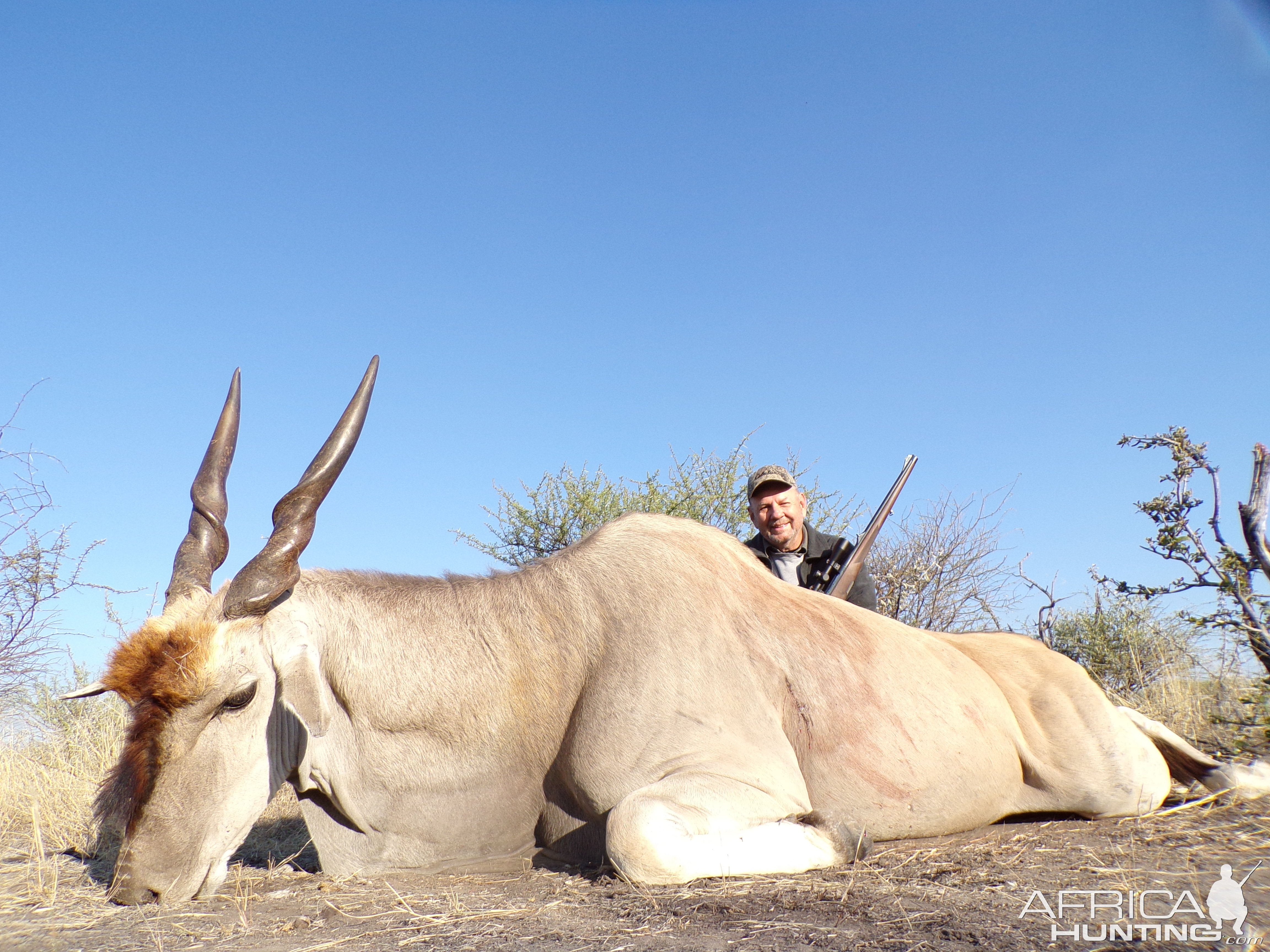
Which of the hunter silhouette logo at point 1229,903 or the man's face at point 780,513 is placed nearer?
the hunter silhouette logo at point 1229,903

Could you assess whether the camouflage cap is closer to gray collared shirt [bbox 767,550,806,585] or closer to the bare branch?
gray collared shirt [bbox 767,550,806,585]

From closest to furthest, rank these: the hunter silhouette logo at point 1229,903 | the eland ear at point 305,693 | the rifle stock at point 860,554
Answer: the hunter silhouette logo at point 1229,903 → the eland ear at point 305,693 → the rifle stock at point 860,554

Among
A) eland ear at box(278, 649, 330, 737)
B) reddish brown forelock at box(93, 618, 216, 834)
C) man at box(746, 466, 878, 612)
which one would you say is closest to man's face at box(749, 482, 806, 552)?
man at box(746, 466, 878, 612)

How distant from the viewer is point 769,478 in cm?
650

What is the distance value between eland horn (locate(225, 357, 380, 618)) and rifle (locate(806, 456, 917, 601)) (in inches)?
131

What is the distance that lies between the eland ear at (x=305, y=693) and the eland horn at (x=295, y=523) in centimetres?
26

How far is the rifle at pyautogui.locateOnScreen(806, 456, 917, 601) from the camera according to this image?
6355 millimetres

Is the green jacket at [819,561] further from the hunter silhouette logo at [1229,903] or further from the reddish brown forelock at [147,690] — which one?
the reddish brown forelock at [147,690]

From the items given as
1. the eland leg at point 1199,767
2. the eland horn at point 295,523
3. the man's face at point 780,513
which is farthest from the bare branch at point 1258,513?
the eland horn at point 295,523

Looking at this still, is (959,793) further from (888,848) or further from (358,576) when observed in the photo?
(358,576)

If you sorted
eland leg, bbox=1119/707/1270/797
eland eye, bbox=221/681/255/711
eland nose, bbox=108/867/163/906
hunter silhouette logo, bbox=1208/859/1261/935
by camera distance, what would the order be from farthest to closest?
eland leg, bbox=1119/707/1270/797
eland eye, bbox=221/681/255/711
eland nose, bbox=108/867/163/906
hunter silhouette logo, bbox=1208/859/1261/935

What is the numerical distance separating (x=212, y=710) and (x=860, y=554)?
435 centimetres

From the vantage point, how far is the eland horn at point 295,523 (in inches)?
145

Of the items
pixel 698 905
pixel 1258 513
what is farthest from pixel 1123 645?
pixel 698 905
